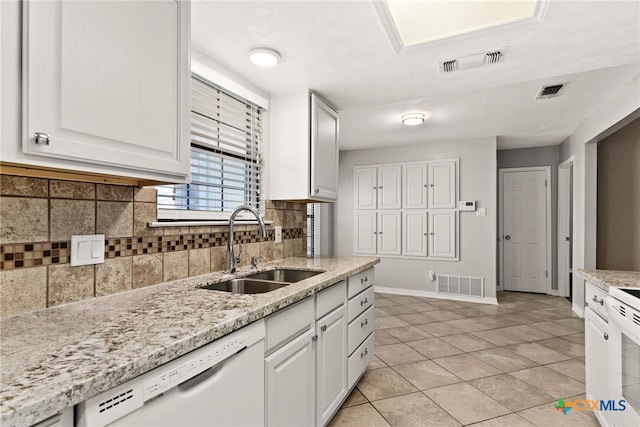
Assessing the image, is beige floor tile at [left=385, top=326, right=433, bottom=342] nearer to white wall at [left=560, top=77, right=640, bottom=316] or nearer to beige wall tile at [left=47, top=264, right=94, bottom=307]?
white wall at [left=560, top=77, right=640, bottom=316]

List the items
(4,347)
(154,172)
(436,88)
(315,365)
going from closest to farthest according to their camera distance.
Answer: (4,347), (154,172), (315,365), (436,88)

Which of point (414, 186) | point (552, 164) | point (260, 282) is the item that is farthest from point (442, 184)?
point (260, 282)

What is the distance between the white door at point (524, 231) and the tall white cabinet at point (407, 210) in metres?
1.26

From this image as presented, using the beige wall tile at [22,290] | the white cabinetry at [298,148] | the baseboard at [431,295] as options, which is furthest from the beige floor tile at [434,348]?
the beige wall tile at [22,290]

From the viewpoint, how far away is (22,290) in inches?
44.9

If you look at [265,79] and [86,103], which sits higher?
[265,79]

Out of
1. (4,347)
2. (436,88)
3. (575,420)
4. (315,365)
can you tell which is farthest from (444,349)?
(4,347)

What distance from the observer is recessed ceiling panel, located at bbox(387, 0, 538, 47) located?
1.73 metres

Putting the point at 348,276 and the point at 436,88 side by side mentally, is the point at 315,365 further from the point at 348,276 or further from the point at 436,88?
the point at 436,88

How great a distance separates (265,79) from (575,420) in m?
2.96

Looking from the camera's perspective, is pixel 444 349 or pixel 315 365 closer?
pixel 315 365

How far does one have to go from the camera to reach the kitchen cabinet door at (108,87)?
888mm

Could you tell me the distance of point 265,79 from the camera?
236cm

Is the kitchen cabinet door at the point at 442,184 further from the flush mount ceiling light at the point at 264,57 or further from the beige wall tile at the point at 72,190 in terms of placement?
the beige wall tile at the point at 72,190
